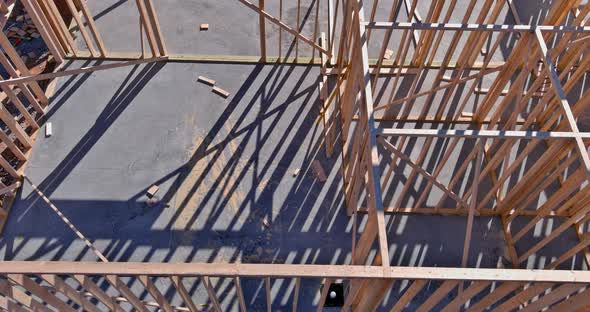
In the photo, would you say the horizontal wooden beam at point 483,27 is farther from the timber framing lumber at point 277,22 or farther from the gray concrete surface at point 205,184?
the gray concrete surface at point 205,184

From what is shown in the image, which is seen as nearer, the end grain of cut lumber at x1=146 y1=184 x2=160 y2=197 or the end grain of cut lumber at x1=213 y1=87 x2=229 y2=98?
the end grain of cut lumber at x1=146 y1=184 x2=160 y2=197

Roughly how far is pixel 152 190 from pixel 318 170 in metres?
3.13

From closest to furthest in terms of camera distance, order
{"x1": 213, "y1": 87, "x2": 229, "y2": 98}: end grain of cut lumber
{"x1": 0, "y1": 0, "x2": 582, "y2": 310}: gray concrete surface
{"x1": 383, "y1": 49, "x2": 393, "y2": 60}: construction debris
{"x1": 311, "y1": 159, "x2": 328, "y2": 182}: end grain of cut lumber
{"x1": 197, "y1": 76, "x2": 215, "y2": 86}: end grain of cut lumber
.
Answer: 1. {"x1": 0, "y1": 0, "x2": 582, "y2": 310}: gray concrete surface
2. {"x1": 311, "y1": 159, "x2": 328, "y2": 182}: end grain of cut lumber
3. {"x1": 213, "y1": 87, "x2": 229, "y2": 98}: end grain of cut lumber
4. {"x1": 197, "y1": 76, "x2": 215, "y2": 86}: end grain of cut lumber
5. {"x1": 383, "y1": 49, "x2": 393, "y2": 60}: construction debris

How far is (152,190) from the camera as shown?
772 centimetres

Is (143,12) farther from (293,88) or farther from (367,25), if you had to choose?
(367,25)

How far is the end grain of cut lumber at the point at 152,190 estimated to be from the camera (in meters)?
7.69

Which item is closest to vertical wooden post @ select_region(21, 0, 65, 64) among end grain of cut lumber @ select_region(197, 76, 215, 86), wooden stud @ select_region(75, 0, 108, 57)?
wooden stud @ select_region(75, 0, 108, 57)

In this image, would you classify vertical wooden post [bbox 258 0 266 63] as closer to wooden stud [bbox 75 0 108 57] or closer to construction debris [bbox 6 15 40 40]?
wooden stud [bbox 75 0 108 57]

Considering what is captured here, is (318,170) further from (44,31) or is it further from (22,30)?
(22,30)

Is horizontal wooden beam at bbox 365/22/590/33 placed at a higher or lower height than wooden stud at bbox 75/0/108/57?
lower

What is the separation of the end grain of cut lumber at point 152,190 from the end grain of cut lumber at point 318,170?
2.96 metres

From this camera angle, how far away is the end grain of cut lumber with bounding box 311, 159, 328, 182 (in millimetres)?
7973

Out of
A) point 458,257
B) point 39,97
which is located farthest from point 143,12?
point 458,257

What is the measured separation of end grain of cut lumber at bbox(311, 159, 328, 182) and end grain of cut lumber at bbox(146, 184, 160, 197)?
296 cm
